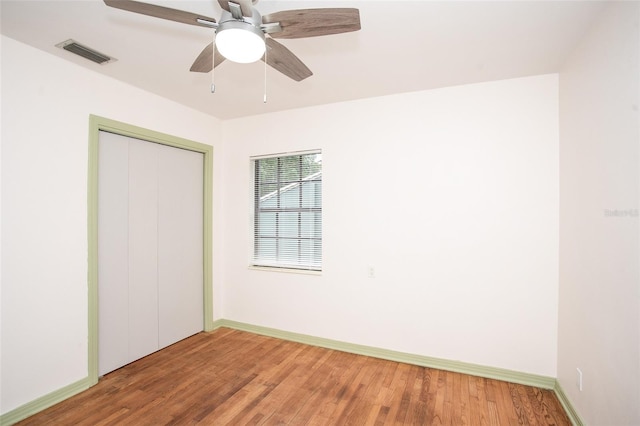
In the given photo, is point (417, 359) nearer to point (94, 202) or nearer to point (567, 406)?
point (567, 406)

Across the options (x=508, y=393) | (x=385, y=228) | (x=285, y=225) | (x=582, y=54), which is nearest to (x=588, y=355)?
(x=508, y=393)

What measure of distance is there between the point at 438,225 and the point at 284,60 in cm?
199

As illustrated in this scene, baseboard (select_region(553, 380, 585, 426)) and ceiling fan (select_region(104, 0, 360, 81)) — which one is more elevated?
ceiling fan (select_region(104, 0, 360, 81))

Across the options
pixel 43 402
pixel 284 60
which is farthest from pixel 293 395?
pixel 284 60

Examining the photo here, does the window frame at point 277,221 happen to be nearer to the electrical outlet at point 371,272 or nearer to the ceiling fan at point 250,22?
the electrical outlet at point 371,272

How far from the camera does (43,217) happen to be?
2.23 meters

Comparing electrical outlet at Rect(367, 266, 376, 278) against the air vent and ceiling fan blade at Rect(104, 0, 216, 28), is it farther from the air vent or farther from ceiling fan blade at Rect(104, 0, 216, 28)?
the air vent

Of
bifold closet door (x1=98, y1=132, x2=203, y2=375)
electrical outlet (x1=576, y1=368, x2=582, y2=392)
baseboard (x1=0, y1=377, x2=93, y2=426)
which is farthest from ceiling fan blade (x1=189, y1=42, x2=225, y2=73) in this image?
electrical outlet (x1=576, y1=368, x2=582, y2=392)

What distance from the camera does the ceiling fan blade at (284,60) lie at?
1.60m

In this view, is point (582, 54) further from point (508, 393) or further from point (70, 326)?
point (70, 326)

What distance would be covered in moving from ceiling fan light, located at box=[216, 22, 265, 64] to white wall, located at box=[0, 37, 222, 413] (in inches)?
71.5

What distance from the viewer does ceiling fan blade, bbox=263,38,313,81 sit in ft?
5.24

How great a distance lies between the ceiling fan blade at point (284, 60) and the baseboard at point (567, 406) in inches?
114

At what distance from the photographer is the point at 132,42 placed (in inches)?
82.9
